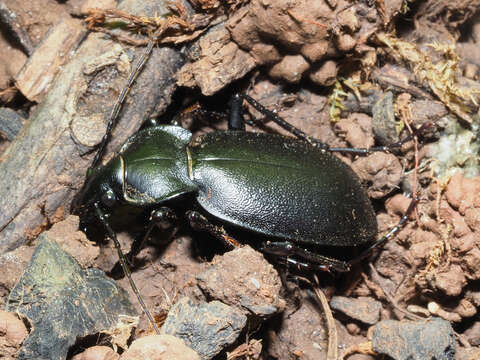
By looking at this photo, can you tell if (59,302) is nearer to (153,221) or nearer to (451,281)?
(153,221)

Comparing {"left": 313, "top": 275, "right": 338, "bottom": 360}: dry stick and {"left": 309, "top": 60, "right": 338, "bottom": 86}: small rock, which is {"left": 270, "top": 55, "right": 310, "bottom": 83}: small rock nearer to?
{"left": 309, "top": 60, "right": 338, "bottom": 86}: small rock

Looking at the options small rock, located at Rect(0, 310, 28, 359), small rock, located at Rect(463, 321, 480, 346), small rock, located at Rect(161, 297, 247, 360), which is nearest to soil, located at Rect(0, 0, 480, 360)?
small rock, located at Rect(463, 321, 480, 346)

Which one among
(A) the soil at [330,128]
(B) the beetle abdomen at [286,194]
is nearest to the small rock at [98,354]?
(A) the soil at [330,128]

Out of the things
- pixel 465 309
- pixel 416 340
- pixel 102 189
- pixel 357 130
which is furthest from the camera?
pixel 357 130

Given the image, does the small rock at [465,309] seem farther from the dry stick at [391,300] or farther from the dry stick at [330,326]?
the dry stick at [330,326]

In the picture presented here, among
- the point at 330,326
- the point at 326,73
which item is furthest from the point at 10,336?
the point at 326,73
